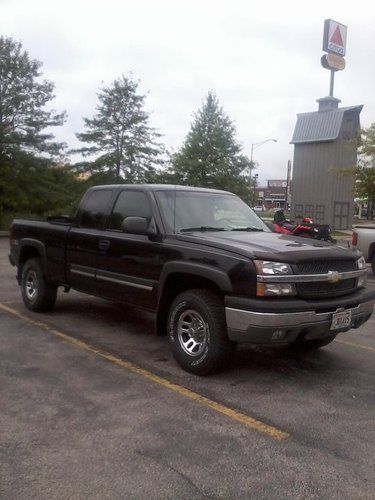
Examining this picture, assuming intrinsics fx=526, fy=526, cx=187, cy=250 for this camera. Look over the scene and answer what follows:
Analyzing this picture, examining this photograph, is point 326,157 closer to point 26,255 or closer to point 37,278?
point 26,255

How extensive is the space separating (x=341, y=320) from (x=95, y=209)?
3.36 meters

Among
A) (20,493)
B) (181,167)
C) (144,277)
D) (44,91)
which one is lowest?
(20,493)

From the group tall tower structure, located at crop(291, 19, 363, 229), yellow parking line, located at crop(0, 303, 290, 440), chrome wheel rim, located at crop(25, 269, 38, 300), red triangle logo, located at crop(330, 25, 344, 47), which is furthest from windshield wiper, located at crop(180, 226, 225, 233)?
red triangle logo, located at crop(330, 25, 344, 47)

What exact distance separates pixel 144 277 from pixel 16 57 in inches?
893

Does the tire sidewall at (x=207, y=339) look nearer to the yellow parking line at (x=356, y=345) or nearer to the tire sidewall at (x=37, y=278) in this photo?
the yellow parking line at (x=356, y=345)

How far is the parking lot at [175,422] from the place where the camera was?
3072mm

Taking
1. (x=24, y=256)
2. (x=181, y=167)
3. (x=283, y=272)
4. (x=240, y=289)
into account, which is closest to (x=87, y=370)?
(x=240, y=289)

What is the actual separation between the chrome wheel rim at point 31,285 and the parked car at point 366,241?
27.9 feet

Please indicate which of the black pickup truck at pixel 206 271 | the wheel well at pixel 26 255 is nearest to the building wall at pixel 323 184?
the wheel well at pixel 26 255

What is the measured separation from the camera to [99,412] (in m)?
4.05

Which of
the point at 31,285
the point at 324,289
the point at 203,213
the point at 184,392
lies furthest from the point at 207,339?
the point at 31,285

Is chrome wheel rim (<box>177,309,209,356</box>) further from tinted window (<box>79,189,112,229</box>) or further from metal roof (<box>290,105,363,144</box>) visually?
metal roof (<box>290,105,363,144</box>)

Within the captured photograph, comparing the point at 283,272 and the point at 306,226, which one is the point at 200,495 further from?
the point at 306,226

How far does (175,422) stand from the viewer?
3.90 meters
